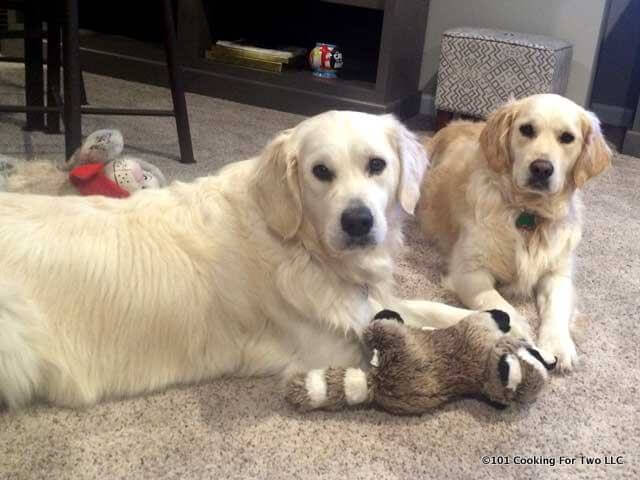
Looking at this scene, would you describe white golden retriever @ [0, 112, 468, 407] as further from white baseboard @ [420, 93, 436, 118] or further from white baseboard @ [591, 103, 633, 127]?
white baseboard @ [591, 103, 633, 127]

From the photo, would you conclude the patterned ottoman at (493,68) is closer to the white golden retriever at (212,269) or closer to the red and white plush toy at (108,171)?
the red and white plush toy at (108,171)

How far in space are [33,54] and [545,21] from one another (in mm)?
2631

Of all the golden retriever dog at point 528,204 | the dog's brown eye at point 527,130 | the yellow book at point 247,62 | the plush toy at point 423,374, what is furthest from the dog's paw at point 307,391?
the yellow book at point 247,62

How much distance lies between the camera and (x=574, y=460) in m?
1.25

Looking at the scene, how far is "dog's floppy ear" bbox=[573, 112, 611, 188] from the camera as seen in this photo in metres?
1.86

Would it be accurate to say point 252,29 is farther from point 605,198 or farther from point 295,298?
point 295,298

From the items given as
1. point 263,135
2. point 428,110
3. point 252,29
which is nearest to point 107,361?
point 263,135

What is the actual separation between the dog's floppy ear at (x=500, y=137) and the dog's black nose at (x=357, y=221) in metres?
0.82

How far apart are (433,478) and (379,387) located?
0.21 m

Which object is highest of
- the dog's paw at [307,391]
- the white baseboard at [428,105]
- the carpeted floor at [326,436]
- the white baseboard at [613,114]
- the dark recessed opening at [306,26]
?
the dark recessed opening at [306,26]

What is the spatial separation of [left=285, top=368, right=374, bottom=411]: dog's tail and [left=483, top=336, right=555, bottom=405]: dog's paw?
0.25 meters

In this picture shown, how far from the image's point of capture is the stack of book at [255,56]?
3.75 m

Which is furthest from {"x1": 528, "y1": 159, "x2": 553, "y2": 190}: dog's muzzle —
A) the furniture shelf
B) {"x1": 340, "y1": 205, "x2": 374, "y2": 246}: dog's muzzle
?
the furniture shelf

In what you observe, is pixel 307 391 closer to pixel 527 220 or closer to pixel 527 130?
pixel 527 220
